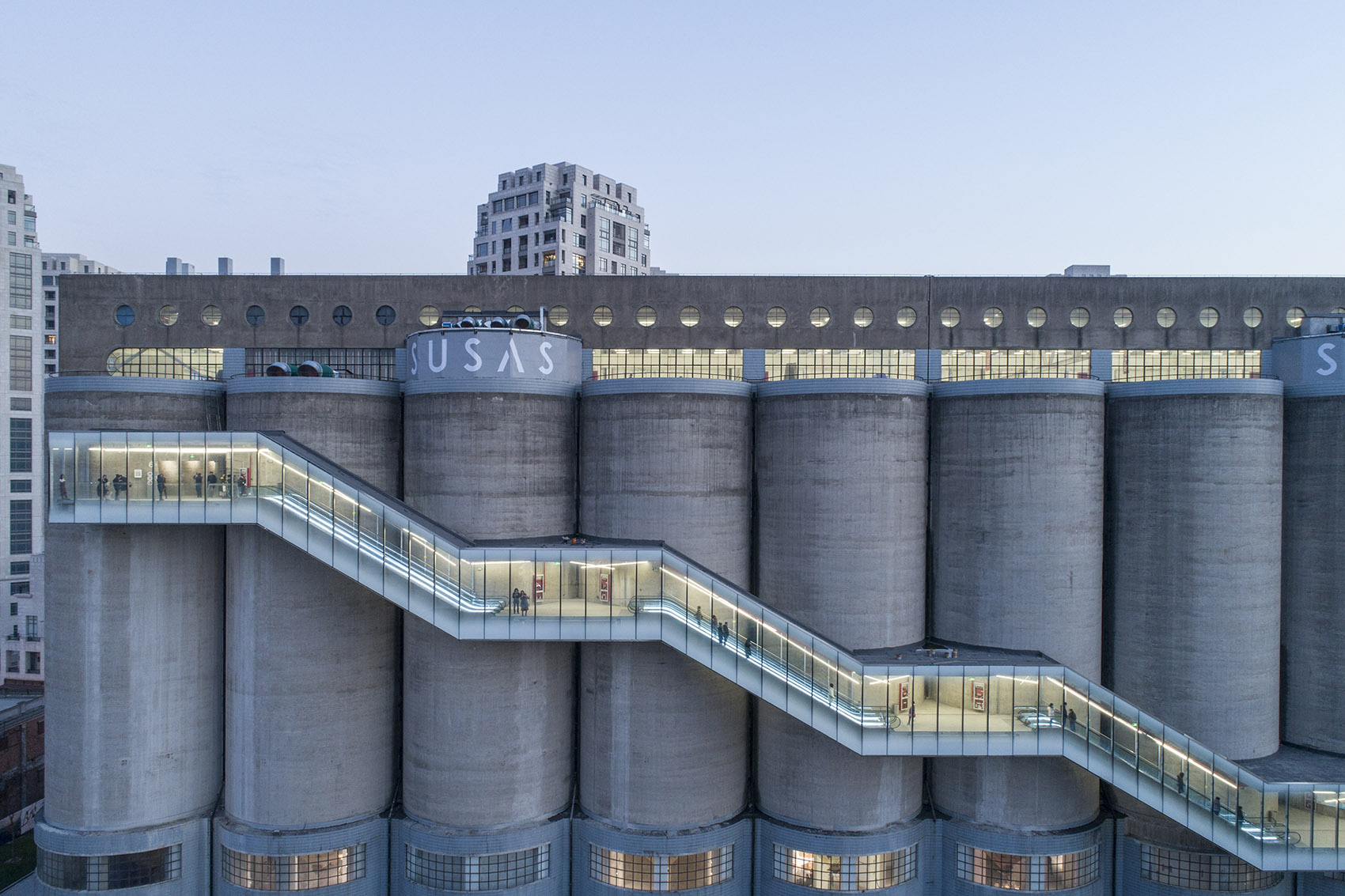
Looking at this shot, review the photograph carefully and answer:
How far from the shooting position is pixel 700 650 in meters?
26.2

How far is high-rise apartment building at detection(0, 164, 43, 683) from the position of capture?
72250mm

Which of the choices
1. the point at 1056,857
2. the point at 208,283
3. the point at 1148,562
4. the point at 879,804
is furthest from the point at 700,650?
the point at 208,283

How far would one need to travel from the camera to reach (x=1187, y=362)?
43312mm

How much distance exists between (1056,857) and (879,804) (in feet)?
22.9

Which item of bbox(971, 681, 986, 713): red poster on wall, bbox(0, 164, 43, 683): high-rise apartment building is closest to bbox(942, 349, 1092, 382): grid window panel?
bbox(971, 681, 986, 713): red poster on wall

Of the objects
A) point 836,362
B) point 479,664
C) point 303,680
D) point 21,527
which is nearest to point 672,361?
point 836,362

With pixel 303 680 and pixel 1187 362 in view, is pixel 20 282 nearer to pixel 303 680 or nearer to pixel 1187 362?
pixel 303 680

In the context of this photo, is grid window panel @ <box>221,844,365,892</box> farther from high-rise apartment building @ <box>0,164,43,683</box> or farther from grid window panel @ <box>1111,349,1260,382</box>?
high-rise apartment building @ <box>0,164,43,683</box>

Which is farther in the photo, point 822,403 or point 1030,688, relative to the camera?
point 822,403

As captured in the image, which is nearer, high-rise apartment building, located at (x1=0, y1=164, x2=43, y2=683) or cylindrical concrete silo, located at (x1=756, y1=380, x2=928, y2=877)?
cylindrical concrete silo, located at (x1=756, y1=380, x2=928, y2=877)

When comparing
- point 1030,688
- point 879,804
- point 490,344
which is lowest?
point 879,804

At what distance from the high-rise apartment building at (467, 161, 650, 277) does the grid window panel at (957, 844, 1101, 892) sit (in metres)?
86.2

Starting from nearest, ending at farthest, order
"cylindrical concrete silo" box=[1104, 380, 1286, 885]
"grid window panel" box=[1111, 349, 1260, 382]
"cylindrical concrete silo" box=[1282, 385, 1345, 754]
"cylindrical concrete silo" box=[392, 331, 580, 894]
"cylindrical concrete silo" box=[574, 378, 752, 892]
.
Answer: "cylindrical concrete silo" box=[392, 331, 580, 894], "cylindrical concrete silo" box=[574, 378, 752, 892], "cylindrical concrete silo" box=[1104, 380, 1286, 885], "cylindrical concrete silo" box=[1282, 385, 1345, 754], "grid window panel" box=[1111, 349, 1260, 382]

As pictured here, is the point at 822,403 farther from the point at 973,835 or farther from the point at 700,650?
the point at 973,835
